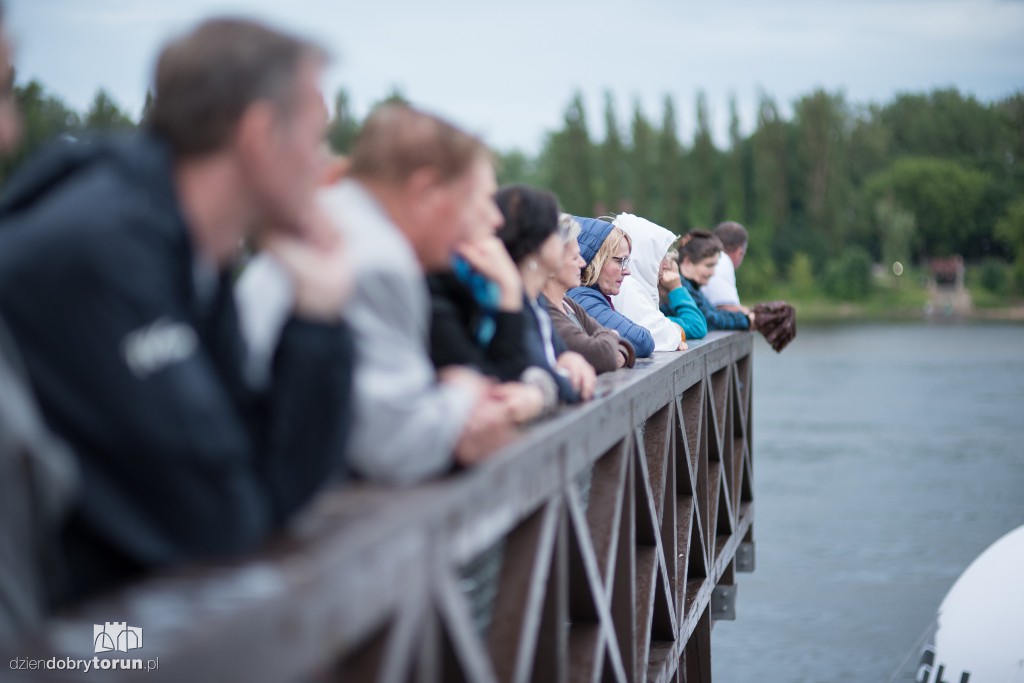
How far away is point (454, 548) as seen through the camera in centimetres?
260

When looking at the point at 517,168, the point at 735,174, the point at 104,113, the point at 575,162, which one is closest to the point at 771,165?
the point at 735,174

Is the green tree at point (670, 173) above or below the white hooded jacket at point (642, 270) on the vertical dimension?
above

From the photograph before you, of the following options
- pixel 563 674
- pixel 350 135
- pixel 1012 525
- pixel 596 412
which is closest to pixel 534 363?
pixel 596 412

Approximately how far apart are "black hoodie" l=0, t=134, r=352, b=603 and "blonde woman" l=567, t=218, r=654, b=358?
4.35 metres

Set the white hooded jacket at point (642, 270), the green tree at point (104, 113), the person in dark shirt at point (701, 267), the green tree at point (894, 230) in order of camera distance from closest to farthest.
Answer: the white hooded jacket at point (642, 270), the person in dark shirt at point (701, 267), the green tree at point (104, 113), the green tree at point (894, 230)

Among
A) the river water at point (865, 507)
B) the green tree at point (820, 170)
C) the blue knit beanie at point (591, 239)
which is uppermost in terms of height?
the green tree at point (820, 170)

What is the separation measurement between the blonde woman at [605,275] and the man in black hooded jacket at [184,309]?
13.6 ft

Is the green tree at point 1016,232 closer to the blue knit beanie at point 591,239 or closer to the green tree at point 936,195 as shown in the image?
the green tree at point 936,195

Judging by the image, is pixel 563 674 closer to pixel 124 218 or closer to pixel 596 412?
pixel 596 412

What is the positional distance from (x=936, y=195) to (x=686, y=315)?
10223cm

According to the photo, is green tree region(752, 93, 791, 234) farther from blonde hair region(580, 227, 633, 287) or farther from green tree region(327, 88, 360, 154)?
blonde hair region(580, 227, 633, 287)

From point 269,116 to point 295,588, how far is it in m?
0.71

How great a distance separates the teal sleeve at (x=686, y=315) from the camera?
8.66 metres

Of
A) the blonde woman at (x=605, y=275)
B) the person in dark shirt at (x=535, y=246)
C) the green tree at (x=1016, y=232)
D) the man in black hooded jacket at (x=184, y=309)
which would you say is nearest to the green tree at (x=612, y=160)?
the green tree at (x=1016, y=232)
